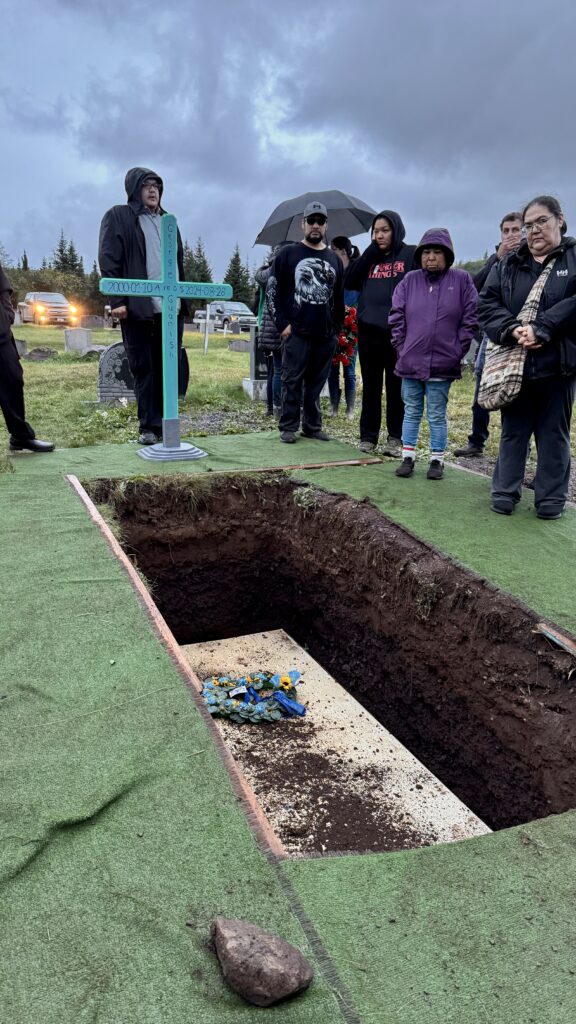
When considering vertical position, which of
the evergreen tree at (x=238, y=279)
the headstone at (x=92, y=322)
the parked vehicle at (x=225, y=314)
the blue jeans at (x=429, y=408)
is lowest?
the blue jeans at (x=429, y=408)

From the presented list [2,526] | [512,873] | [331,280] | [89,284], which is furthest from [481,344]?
[89,284]

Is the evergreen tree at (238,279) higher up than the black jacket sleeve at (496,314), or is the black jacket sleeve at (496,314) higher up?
the evergreen tree at (238,279)

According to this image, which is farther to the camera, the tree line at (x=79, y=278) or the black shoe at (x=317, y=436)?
the tree line at (x=79, y=278)

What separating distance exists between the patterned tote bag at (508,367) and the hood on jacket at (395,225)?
4.76 feet

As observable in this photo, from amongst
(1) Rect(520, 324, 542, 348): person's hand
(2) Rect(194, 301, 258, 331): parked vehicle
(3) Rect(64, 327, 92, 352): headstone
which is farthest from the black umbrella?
(2) Rect(194, 301, 258, 331): parked vehicle

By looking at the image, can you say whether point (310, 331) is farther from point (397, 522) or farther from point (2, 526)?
point (2, 526)

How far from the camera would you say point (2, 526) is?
352 cm

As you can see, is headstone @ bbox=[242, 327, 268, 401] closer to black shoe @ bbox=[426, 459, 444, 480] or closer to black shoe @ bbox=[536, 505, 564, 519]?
black shoe @ bbox=[426, 459, 444, 480]

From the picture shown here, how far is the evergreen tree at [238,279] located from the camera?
40.4 m

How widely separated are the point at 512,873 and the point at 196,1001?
0.81m

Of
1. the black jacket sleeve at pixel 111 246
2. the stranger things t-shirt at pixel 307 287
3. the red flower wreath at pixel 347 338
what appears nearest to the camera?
the black jacket sleeve at pixel 111 246

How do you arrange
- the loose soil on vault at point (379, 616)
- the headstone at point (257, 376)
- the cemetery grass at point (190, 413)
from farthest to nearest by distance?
1. the headstone at point (257, 376)
2. the cemetery grass at point (190, 413)
3. the loose soil on vault at point (379, 616)

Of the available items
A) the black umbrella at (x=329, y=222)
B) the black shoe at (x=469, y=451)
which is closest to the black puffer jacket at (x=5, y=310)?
the black shoe at (x=469, y=451)

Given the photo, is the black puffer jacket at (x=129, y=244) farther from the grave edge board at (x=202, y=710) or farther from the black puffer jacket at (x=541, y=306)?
the black puffer jacket at (x=541, y=306)
